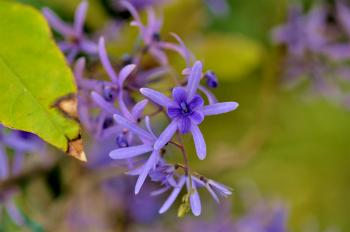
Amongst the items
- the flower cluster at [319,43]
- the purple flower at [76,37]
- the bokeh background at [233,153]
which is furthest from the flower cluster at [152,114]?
the flower cluster at [319,43]

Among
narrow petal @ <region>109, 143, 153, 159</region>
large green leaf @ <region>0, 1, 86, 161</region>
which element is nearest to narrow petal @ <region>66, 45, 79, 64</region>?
large green leaf @ <region>0, 1, 86, 161</region>

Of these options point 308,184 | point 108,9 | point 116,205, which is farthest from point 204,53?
point 308,184

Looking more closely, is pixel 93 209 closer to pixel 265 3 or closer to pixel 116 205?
pixel 116 205

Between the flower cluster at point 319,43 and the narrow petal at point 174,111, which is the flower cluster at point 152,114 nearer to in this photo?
the narrow petal at point 174,111

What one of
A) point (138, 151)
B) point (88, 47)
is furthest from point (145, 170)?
point (88, 47)

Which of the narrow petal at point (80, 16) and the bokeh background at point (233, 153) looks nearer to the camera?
the narrow petal at point (80, 16)

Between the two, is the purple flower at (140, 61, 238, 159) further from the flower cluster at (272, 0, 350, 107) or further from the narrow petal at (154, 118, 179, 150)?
the flower cluster at (272, 0, 350, 107)
